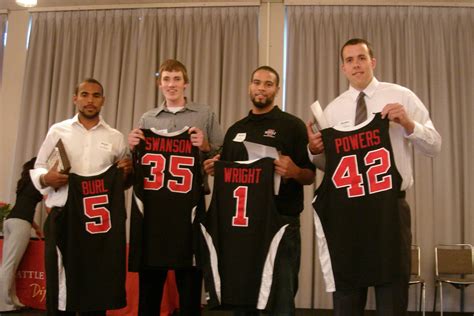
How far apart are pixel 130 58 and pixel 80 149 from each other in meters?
3.63

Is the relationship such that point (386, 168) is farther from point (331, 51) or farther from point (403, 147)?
point (331, 51)

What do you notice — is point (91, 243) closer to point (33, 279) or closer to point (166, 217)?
point (166, 217)

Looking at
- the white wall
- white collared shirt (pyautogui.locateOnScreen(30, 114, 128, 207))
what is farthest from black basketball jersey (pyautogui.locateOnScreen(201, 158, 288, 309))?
the white wall

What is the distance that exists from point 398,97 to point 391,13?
4.19 metres

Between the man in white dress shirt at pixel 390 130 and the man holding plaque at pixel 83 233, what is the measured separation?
138 centimetres

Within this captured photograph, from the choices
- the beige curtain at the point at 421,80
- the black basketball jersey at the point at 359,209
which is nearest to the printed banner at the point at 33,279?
the black basketball jersey at the point at 359,209

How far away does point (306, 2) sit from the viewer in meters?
6.26

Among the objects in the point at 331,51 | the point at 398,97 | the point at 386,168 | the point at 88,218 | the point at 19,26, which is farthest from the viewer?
the point at 19,26

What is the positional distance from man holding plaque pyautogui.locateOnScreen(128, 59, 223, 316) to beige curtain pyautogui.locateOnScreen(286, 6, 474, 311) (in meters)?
3.28

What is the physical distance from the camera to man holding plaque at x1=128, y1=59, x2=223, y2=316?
9.18 feet

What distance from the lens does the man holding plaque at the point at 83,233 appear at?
287cm

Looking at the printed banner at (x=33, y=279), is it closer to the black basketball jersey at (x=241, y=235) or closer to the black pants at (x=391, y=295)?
the black basketball jersey at (x=241, y=235)

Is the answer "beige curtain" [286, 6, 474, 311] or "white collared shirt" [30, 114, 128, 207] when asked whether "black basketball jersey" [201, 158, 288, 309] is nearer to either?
"white collared shirt" [30, 114, 128, 207]

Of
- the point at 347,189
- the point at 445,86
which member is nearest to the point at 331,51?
the point at 445,86
